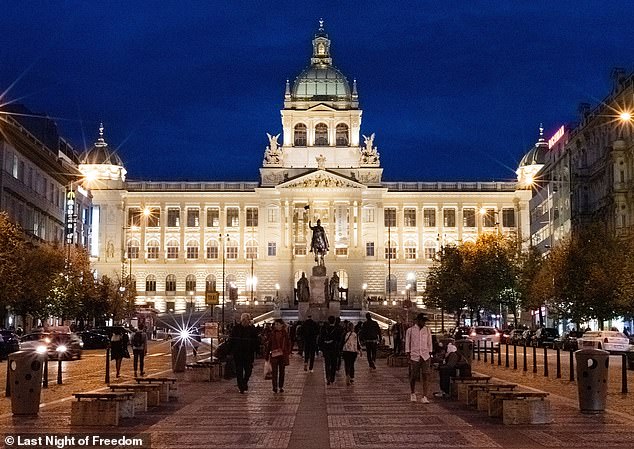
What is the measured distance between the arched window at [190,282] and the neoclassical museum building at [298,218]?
0.48ft

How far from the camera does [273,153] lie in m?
160

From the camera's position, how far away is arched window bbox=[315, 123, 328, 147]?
16225 centimetres

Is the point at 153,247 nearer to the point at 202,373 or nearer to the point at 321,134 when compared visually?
the point at 321,134

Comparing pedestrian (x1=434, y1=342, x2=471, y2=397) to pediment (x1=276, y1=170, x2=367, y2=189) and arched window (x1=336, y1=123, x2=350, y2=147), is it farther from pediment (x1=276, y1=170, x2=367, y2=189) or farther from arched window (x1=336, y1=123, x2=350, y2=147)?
arched window (x1=336, y1=123, x2=350, y2=147)

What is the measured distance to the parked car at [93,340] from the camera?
70.6m

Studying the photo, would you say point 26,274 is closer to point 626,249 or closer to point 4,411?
point 626,249

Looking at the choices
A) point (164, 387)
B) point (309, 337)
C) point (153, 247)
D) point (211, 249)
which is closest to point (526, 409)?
point (164, 387)

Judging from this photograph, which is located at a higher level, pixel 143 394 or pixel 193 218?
pixel 193 218

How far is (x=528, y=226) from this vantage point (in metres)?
158

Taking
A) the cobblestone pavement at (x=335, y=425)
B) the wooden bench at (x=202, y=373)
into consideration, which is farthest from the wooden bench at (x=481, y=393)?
the wooden bench at (x=202, y=373)

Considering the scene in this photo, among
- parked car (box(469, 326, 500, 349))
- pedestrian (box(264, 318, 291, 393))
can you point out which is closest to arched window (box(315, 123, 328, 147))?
parked car (box(469, 326, 500, 349))

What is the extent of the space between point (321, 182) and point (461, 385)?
13140cm

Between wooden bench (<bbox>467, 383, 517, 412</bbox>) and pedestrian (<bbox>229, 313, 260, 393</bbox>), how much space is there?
7174 millimetres

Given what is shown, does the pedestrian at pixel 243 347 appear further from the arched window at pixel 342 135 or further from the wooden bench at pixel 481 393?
the arched window at pixel 342 135
